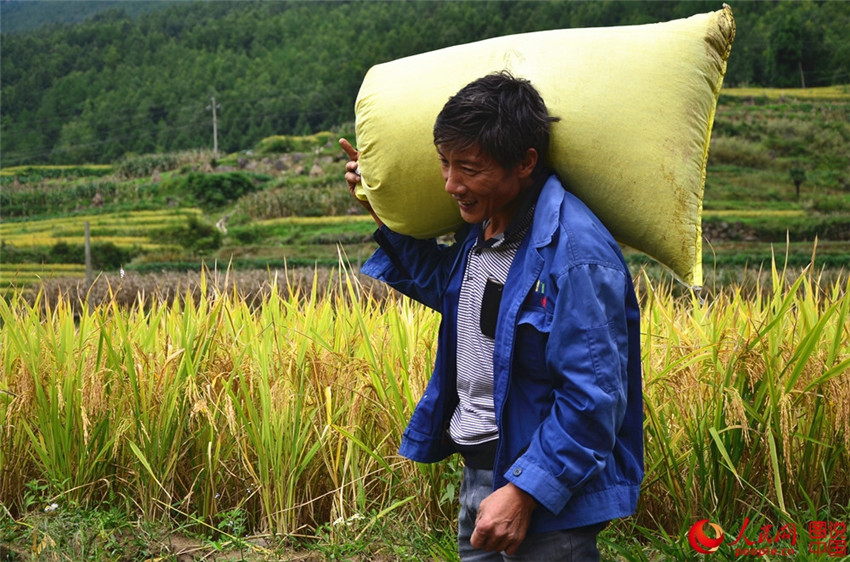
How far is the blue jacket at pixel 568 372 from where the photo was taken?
1310 millimetres

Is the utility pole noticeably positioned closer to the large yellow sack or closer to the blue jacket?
the large yellow sack

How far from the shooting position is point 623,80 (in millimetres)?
1586

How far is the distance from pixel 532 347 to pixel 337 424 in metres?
1.40

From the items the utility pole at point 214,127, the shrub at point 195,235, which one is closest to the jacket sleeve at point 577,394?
the shrub at point 195,235

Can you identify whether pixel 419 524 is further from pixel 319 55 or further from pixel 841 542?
pixel 319 55

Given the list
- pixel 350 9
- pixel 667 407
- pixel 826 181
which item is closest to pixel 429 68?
pixel 667 407

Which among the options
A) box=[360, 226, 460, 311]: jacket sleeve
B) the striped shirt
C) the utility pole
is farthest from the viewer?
the utility pole

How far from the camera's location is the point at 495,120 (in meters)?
1.41

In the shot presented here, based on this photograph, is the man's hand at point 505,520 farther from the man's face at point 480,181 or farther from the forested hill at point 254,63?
the forested hill at point 254,63

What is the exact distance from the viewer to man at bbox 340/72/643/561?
1315 millimetres

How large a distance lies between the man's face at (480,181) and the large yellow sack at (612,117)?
0.13m

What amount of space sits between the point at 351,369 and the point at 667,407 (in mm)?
993

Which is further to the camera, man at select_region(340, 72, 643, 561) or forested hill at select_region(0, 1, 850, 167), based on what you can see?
forested hill at select_region(0, 1, 850, 167)

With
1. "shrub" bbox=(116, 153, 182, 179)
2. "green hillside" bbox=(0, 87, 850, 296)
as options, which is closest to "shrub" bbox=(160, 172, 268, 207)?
"green hillside" bbox=(0, 87, 850, 296)
